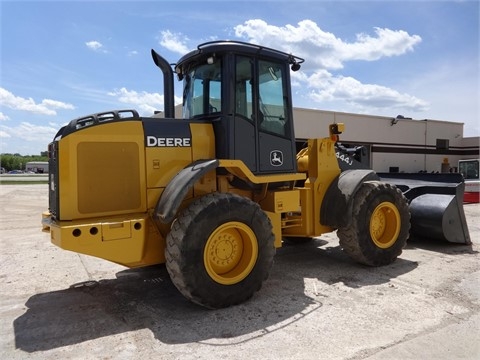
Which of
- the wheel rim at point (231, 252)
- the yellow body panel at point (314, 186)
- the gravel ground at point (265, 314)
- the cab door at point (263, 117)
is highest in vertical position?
the cab door at point (263, 117)

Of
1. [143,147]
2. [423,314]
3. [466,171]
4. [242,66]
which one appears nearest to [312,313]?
[423,314]

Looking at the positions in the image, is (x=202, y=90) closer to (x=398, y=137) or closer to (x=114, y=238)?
(x=114, y=238)

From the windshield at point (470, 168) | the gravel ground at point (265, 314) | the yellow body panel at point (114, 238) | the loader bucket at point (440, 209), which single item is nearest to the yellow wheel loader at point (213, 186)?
the yellow body panel at point (114, 238)

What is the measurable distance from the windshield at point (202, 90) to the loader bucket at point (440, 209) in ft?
15.1

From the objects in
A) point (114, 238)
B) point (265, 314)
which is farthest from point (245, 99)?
point (265, 314)

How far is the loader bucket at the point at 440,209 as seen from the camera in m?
7.26

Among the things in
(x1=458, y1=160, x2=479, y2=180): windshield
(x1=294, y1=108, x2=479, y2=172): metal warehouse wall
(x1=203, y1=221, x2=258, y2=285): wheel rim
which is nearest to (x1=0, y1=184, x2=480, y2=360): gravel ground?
(x1=203, y1=221, x2=258, y2=285): wheel rim

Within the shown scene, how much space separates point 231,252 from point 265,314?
79cm

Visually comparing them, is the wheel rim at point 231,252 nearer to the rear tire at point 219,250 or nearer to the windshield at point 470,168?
the rear tire at point 219,250

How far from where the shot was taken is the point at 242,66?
17.0 ft

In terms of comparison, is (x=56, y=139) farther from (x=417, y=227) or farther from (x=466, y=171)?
(x=466, y=171)

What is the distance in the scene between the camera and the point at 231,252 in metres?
4.70

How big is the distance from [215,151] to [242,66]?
1136 mm

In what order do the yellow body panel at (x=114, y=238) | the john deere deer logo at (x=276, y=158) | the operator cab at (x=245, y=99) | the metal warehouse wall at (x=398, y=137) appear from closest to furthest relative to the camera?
the yellow body panel at (x=114, y=238) < the operator cab at (x=245, y=99) < the john deere deer logo at (x=276, y=158) < the metal warehouse wall at (x=398, y=137)
